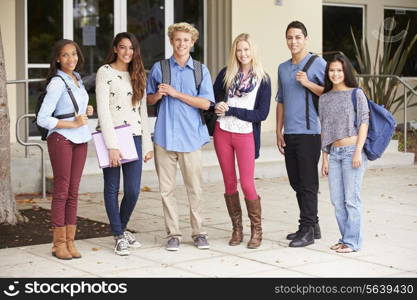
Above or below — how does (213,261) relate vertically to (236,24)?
below

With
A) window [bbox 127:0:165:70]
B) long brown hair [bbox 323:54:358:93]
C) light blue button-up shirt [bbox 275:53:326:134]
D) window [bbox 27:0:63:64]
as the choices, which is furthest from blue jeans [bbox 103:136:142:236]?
window [bbox 127:0:165:70]

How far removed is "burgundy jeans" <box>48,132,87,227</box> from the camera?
6871mm

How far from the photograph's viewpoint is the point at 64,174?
6887 millimetres

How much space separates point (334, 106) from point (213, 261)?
1636mm

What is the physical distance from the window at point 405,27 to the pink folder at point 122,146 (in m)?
13.3

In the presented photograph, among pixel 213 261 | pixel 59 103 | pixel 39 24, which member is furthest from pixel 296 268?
pixel 39 24

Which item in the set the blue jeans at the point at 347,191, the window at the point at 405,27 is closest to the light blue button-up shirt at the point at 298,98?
the blue jeans at the point at 347,191

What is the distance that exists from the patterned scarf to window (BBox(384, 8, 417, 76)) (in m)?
12.6

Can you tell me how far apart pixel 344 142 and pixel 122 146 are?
72.5 inches

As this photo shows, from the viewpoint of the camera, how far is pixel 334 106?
7148mm

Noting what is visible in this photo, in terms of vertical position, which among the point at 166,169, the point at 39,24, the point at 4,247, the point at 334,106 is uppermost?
the point at 39,24

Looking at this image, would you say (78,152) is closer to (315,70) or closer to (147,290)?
(147,290)

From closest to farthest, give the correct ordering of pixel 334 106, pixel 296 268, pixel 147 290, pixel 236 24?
pixel 147 290, pixel 296 268, pixel 334 106, pixel 236 24

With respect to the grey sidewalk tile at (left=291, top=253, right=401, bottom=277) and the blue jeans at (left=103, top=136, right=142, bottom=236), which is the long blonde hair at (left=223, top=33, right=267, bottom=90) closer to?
the blue jeans at (left=103, top=136, right=142, bottom=236)
